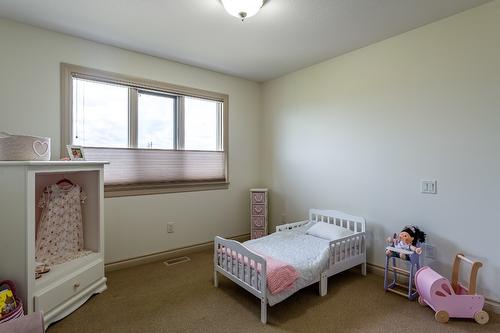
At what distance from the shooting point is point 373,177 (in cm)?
281

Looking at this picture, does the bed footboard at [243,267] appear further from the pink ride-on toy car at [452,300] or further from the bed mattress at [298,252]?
the pink ride-on toy car at [452,300]

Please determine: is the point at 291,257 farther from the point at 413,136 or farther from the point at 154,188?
the point at 154,188

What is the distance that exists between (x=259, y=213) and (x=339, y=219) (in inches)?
44.9

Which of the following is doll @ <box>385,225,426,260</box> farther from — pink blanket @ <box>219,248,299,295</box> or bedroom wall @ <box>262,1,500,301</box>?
pink blanket @ <box>219,248,299,295</box>

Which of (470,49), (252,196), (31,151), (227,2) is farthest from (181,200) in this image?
(470,49)

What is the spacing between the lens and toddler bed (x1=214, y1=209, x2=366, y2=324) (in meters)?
2.02

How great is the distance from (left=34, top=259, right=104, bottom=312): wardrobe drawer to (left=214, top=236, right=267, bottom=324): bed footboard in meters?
1.06

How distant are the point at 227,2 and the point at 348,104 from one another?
1748 mm

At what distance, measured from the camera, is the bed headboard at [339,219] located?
2.87 metres

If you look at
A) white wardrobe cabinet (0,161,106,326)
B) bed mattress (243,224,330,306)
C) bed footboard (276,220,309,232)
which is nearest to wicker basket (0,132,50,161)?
white wardrobe cabinet (0,161,106,326)

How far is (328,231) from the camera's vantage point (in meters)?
2.80

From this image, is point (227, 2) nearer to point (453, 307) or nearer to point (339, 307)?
point (339, 307)

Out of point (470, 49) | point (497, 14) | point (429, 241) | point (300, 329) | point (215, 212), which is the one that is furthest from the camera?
point (215, 212)

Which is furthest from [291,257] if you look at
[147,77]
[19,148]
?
[147,77]
